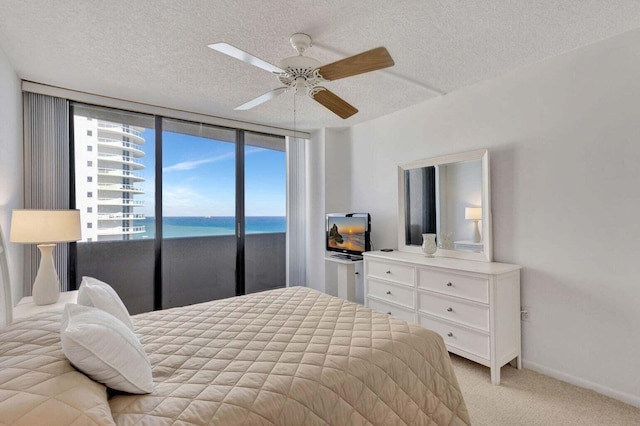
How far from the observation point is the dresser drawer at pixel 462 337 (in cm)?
250

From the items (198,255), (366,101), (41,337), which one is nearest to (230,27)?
(366,101)

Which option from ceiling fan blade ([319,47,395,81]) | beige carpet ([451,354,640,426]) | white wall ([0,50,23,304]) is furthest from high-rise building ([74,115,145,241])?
beige carpet ([451,354,640,426])

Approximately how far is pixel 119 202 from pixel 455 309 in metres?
3.65

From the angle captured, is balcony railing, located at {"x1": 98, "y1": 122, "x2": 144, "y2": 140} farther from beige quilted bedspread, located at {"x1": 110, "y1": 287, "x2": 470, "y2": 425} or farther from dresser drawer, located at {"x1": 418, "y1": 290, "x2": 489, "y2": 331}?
dresser drawer, located at {"x1": 418, "y1": 290, "x2": 489, "y2": 331}

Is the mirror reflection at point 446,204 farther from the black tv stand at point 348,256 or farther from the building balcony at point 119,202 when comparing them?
the building balcony at point 119,202

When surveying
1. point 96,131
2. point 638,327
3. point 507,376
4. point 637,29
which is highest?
point 637,29

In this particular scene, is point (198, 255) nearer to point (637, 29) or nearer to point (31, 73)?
point (31, 73)

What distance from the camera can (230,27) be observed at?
6.82ft

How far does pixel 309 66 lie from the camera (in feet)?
6.50

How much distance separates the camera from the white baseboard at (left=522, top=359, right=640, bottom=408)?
2.13m

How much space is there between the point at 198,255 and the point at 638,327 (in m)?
4.25

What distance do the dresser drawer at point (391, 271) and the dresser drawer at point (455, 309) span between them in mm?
199

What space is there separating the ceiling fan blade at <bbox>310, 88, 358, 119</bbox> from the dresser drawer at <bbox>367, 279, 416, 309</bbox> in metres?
1.78

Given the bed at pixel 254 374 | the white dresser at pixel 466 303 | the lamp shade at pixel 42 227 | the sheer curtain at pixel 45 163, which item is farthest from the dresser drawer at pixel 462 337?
the sheer curtain at pixel 45 163
